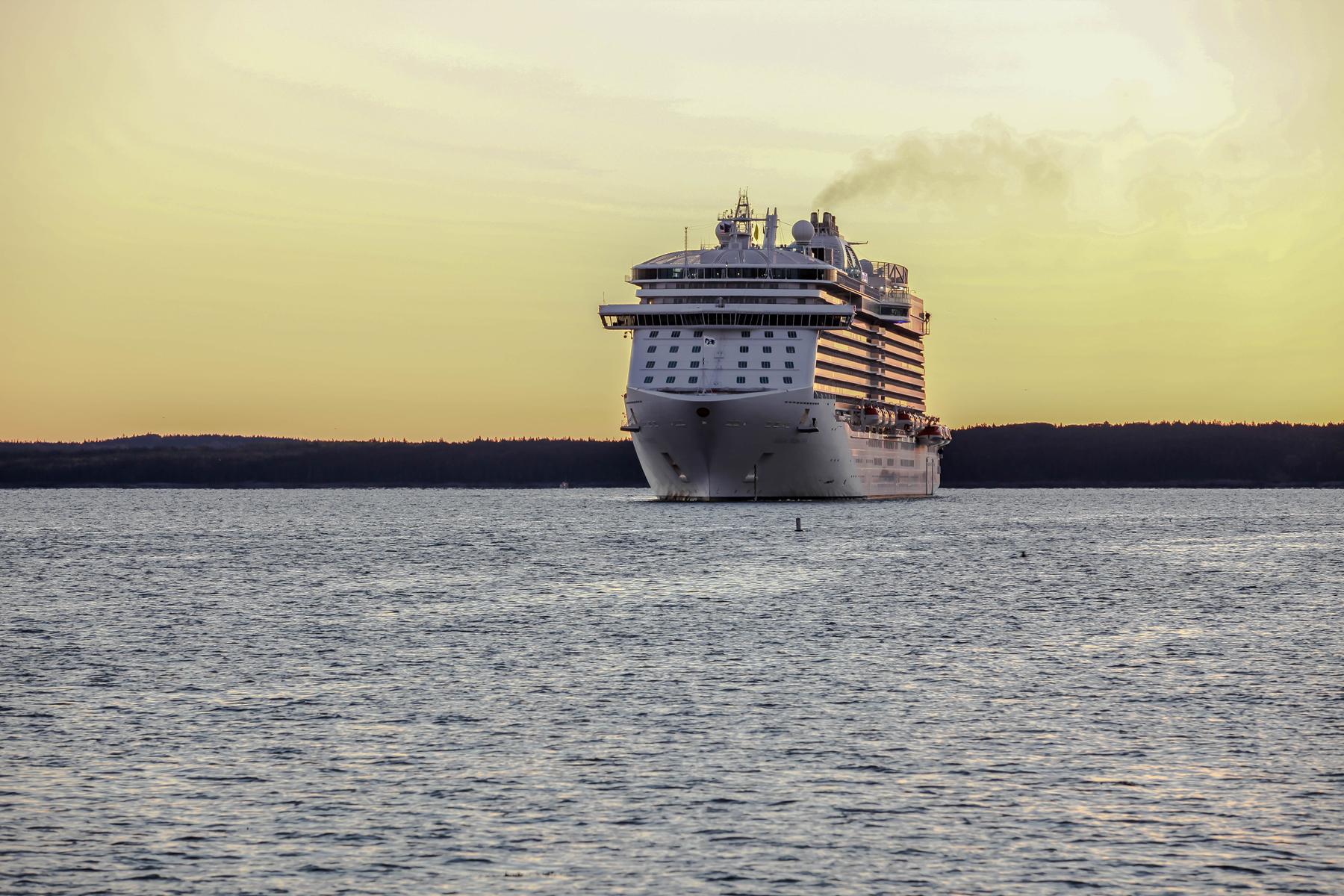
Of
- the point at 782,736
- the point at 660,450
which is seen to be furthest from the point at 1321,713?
the point at 660,450

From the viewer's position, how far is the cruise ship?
101m

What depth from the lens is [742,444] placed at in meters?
101

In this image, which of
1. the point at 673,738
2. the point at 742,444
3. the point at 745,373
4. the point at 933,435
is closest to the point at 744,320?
the point at 745,373

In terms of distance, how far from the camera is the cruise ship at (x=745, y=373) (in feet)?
331

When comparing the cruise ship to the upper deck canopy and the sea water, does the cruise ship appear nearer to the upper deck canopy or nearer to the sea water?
the upper deck canopy

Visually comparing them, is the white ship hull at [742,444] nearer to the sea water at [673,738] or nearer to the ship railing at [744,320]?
the ship railing at [744,320]

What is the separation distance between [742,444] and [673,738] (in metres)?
79.9

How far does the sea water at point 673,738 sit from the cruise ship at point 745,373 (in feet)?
158

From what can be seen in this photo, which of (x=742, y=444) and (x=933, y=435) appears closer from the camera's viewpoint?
(x=742, y=444)

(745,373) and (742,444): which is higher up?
(745,373)

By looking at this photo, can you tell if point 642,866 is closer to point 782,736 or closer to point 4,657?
point 782,736

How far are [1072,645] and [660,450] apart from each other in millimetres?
70880

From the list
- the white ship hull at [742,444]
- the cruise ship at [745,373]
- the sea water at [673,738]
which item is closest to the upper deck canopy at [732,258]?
the cruise ship at [745,373]

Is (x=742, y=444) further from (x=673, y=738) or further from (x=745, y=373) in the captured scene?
(x=673, y=738)
